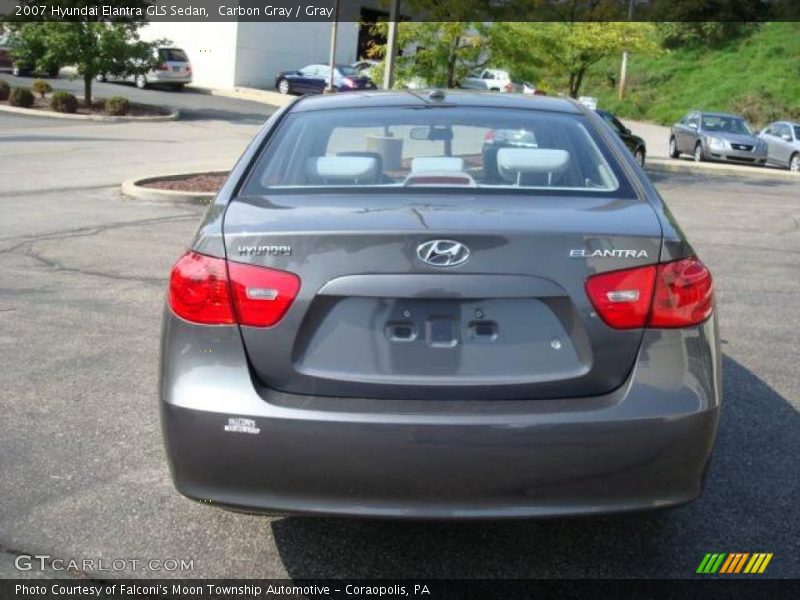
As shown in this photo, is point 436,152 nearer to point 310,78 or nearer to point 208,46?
point 310,78

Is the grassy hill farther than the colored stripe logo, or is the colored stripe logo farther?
the grassy hill

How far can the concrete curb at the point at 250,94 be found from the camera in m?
40.1

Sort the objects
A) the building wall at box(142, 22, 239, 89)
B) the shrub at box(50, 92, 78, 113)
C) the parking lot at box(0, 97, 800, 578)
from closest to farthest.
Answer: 1. the parking lot at box(0, 97, 800, 578)
2. the shrub at box(50, 92, 78, 113)
3. the building wall at box(142, 22, 239, 89)

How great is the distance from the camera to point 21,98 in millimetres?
28562

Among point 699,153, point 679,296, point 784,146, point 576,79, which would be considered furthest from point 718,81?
point 679,296

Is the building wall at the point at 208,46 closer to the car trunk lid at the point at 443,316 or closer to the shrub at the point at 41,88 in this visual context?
the shrub at the point at 41,88

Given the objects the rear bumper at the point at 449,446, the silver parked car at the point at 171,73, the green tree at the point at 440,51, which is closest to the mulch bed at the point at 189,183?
the green tree at the point at 440,51

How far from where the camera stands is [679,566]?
3.63 m

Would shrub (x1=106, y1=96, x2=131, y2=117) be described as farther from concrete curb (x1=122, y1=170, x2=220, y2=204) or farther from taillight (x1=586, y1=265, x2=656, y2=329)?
taillight (x1=586, y1=265, x2=656, y2=329)

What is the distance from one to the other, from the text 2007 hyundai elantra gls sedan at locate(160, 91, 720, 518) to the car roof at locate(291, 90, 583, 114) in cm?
136

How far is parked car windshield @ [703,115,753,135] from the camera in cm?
2850
